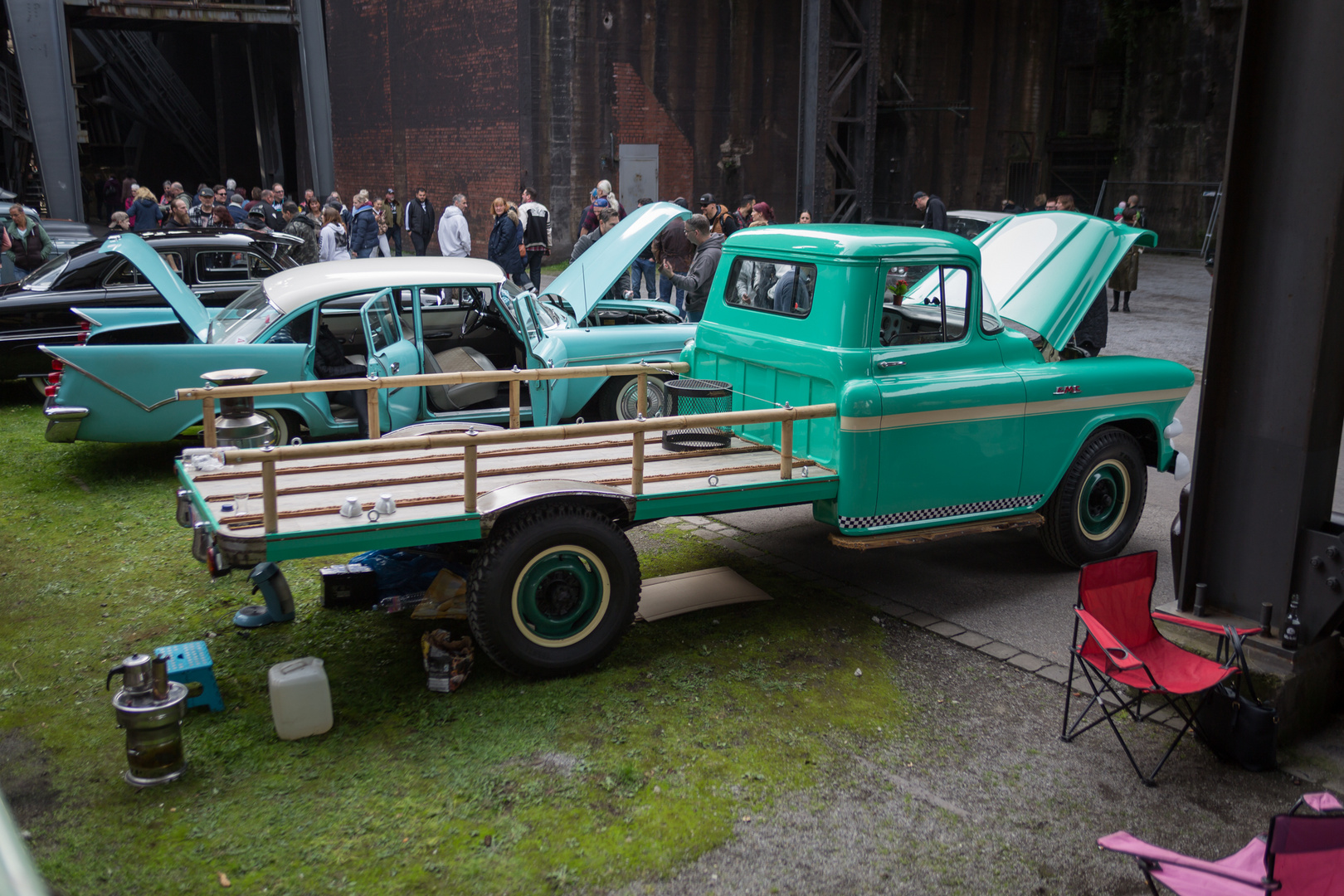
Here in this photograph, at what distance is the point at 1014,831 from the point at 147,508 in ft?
21.6

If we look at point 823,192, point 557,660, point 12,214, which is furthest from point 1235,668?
point 823,192

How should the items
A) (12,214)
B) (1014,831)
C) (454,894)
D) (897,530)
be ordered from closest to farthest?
(454,894) < (1014,831) < (897,530) < (12,214)

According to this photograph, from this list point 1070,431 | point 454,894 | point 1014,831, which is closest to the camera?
point 454,894

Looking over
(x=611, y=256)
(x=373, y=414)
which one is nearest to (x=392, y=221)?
(x=611, y=256)

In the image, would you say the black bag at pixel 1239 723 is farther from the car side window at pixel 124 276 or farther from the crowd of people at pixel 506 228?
the car side window at pixel 124 276

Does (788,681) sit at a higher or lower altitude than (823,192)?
lower

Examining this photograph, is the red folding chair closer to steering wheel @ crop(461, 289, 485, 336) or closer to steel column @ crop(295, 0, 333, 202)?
steering wheel @ crop(461, 289, 485, 336)

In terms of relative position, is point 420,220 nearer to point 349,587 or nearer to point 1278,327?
point 349,587

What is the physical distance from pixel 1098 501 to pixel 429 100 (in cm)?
2011

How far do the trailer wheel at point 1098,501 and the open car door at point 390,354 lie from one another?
4693mm

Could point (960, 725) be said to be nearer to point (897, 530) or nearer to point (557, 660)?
point (897, 530)

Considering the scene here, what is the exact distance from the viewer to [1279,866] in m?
3.06

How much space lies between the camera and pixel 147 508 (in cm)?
788

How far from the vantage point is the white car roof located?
8188 mm
